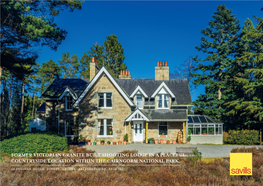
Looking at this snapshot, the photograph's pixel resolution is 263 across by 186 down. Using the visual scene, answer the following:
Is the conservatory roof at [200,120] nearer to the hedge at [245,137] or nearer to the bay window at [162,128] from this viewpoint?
the hedge at [245,137]

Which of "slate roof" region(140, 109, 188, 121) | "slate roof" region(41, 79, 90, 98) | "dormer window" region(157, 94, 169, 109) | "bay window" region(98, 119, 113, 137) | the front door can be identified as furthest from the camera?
"dormer window" region(157, 94, 169, 109)

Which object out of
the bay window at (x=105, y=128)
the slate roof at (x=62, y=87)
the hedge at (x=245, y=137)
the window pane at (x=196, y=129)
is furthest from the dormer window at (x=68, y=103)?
the hedge at (x=245, y=137)

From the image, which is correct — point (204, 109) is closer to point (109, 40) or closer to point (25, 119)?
point (109, 40)

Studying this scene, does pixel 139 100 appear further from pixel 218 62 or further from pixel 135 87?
pixel 218 62

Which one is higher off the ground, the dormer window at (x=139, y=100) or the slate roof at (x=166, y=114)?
the dormer window at (x=139, y=100)

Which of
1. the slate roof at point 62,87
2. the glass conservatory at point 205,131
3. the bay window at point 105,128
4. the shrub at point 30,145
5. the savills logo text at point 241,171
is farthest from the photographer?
the slate roof at point 62,87

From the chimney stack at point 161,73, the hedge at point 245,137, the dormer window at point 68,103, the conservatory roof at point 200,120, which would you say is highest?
the chimney stack at point 161,73

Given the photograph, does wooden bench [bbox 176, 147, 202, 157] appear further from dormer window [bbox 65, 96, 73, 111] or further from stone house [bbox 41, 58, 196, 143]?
dormer window [bbox 65, 96, 73, 111]

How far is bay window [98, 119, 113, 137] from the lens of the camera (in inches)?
843

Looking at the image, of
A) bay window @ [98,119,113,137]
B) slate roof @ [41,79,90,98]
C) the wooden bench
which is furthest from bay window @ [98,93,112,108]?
the wooden bench

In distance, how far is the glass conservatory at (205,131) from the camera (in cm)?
2273

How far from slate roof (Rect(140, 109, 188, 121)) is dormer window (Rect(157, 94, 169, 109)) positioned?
662 millimetres

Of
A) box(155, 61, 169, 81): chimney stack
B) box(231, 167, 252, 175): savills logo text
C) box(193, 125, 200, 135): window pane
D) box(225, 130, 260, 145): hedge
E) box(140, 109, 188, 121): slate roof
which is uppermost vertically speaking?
box(155, 61, 169, 81): chimney stack

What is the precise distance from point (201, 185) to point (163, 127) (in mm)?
16446
